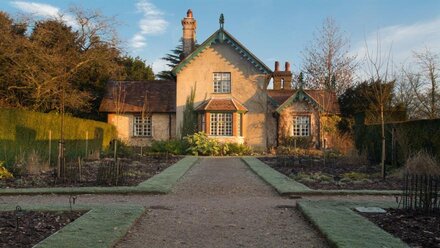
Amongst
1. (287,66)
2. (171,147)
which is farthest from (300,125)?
(287,66)

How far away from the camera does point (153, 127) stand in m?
31.6

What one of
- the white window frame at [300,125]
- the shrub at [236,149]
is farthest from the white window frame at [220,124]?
the white window frame at [300,125]

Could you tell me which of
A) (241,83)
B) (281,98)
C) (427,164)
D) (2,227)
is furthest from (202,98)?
(2,227)

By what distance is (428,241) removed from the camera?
19.0 feet

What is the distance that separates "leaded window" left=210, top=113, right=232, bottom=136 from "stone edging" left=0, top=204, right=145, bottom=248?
67.2 feet

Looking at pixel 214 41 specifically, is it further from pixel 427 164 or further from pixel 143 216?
pixel 143 216

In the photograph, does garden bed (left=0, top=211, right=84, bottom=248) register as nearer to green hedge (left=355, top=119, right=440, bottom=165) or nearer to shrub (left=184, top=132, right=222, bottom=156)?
green hedge (left=355, top=119, right=440, bottom=165)

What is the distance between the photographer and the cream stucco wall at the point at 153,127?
31.4 m

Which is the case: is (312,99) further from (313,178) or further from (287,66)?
(313,178)

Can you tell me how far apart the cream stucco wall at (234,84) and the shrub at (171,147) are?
2.80m

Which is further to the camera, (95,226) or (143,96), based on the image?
(143,96)

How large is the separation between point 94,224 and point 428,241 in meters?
4.83

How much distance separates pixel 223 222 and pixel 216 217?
45 cm

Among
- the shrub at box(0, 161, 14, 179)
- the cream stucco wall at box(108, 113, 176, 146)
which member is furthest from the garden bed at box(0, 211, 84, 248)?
the cream stucco wall at box(108, 113, 176, 146)
